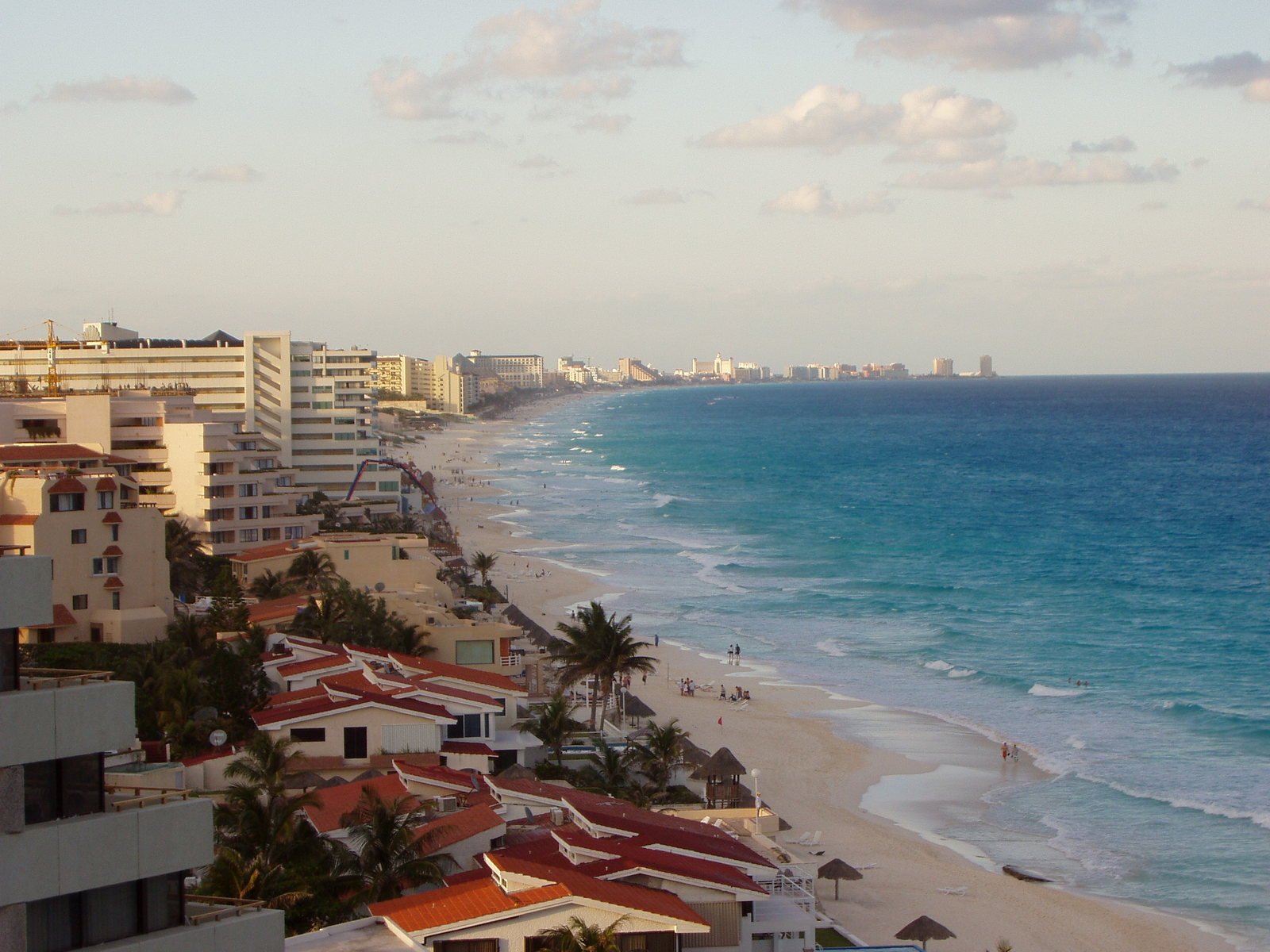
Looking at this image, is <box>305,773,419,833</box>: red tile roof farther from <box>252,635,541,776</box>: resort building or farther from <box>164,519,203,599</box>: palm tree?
<box>164,519,203,599</box>: palm tree

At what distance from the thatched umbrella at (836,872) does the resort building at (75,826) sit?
2368cm

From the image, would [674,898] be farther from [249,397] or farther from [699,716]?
[249,397]

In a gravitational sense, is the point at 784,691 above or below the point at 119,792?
below

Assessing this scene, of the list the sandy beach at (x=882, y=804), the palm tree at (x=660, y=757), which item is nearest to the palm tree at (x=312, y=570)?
the sandy beach at (x=882, y=804)

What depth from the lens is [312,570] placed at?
172 ft

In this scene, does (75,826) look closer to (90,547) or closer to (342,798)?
(342,798)

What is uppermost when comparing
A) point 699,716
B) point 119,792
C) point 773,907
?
point 119,792

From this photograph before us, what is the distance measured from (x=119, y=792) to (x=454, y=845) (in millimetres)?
13832

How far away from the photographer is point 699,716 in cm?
5238

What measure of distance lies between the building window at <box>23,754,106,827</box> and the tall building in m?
79.7

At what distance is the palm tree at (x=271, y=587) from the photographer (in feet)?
173

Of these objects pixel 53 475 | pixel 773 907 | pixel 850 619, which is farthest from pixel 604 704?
pixel 850 619

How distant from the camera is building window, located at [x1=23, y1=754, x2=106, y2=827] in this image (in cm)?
1101

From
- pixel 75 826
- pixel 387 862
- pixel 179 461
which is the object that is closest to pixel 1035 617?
pixel 179 461
